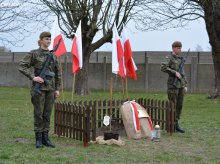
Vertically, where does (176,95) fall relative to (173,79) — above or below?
below

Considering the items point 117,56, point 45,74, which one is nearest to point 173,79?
point 117,56

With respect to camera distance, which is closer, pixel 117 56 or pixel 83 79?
pixel 117 56

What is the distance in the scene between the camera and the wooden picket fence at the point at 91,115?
8641 mm

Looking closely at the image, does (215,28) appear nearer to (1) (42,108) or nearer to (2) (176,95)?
(2) (176,95)

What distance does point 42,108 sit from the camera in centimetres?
822

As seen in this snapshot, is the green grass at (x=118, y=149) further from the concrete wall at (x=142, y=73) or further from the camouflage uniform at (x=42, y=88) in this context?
the concrete wall at (x=142, y=73)

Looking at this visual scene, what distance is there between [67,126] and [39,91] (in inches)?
58.0

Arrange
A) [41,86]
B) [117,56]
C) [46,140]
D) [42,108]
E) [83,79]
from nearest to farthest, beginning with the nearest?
[41,86]
[42,108]
[46,140]
[117,56]
[83,79]

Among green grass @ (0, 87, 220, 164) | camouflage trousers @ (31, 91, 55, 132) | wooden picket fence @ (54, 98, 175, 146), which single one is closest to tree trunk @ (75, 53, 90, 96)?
green grass @ (0, 87, 220, 164)

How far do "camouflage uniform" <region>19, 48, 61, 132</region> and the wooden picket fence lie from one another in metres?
0.72

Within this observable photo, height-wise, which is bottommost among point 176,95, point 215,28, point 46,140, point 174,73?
point 46,140

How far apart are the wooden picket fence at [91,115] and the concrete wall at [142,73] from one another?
1626 cm

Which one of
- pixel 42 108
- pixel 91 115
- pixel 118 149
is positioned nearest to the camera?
pixel 42 108

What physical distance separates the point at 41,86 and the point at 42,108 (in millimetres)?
433
